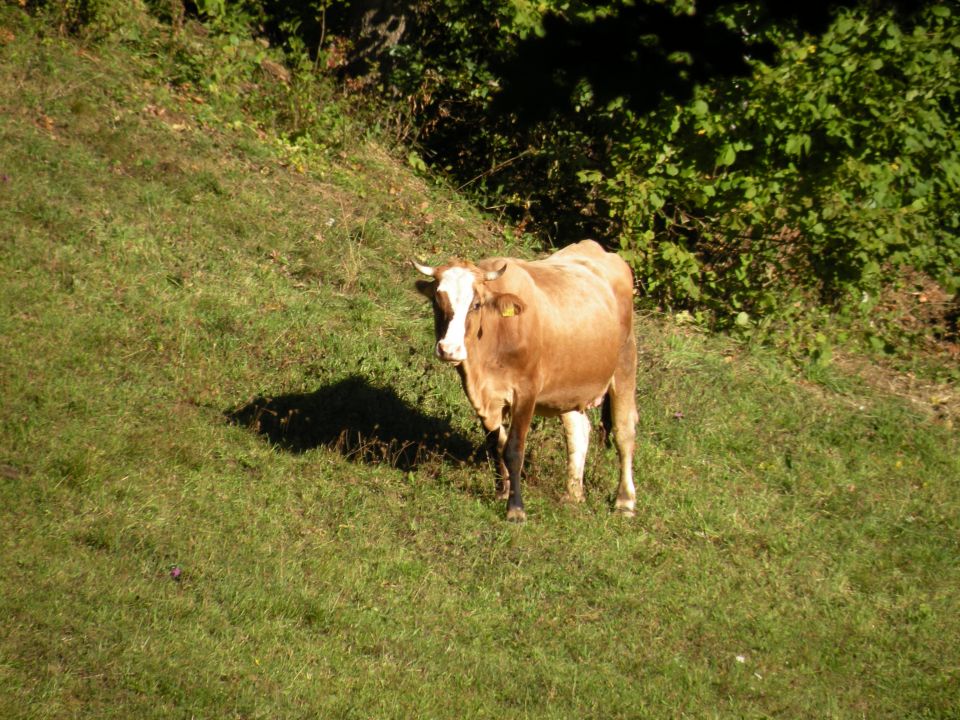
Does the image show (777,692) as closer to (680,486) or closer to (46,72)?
(680,486)

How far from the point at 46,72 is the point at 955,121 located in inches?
393

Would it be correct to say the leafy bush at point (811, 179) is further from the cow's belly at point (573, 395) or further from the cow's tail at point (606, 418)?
the cow's belly at point (573, 395)

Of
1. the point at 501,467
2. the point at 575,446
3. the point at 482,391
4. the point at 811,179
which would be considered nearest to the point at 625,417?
the point at 575,446

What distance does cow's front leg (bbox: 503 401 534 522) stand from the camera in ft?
28.0

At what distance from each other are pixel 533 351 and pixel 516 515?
3.98 feet

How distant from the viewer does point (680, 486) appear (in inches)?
377

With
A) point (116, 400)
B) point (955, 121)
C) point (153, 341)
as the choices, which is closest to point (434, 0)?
point (955, 121)

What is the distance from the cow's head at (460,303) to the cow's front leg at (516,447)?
0.66 m

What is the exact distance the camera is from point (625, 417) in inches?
376

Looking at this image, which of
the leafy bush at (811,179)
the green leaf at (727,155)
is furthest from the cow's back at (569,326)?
the green leaf at (727,155)

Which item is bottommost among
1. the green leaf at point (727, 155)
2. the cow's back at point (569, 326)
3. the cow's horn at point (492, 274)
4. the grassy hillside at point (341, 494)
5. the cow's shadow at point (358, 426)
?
the cow's shadow at point (358, 426)

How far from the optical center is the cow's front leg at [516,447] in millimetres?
8539

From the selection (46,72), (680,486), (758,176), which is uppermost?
(758,176)

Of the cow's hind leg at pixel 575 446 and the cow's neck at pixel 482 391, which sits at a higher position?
the cow's neck at pixel 482 391
